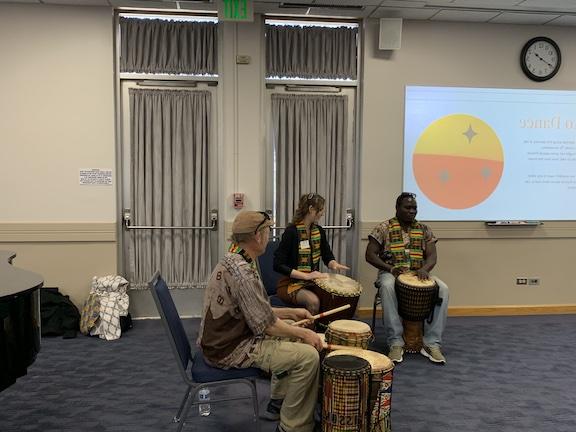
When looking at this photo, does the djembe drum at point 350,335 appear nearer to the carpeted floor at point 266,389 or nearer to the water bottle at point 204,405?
the carpeted floor at point 266,389

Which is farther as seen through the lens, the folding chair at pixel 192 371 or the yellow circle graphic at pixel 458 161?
the yellow circle graphic at pixel 458 161

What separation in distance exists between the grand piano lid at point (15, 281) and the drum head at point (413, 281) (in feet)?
8.77

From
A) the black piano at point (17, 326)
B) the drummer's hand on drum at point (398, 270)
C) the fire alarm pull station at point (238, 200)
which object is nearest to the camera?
the black piano at point (17, 326)

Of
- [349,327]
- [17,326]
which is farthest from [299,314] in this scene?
[17,326]

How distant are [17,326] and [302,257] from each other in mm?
2169

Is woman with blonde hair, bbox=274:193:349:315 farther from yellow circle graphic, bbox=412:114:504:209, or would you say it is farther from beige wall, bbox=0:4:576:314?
yellow circle graphic, bbox=412:114:504:209

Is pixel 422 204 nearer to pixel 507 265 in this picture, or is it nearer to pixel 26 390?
pixel 507 265

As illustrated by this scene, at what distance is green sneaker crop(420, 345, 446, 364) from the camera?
4020 millimetres

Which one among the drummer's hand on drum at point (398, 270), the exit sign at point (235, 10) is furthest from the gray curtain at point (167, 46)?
the drummer's hand on drum at point (398, 270)

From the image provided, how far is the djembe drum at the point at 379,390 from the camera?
2658mm

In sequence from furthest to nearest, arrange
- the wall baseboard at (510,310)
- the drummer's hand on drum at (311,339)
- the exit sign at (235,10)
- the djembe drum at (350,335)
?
the wall baseboard at (510,310), the exit sign at (235,10), the djembe drum at (350,335), the drummer's hand on drum at (311,339)

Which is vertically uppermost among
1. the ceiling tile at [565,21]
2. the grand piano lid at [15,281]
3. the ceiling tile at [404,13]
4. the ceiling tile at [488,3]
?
the ceiling tile at [488,3]

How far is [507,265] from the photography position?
543cm

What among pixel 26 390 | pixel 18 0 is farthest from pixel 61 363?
pixel 18 0
